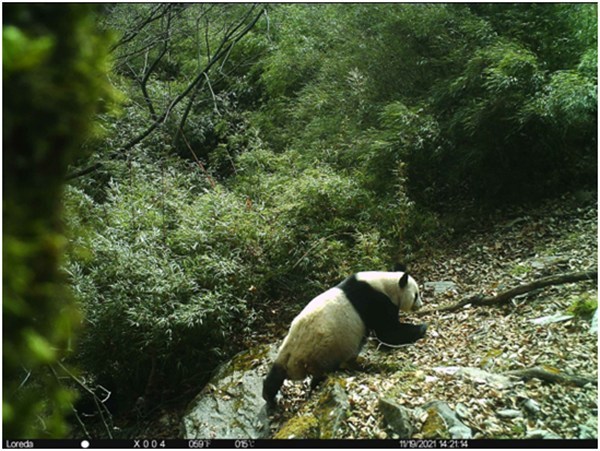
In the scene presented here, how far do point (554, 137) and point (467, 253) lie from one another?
3.09 feet

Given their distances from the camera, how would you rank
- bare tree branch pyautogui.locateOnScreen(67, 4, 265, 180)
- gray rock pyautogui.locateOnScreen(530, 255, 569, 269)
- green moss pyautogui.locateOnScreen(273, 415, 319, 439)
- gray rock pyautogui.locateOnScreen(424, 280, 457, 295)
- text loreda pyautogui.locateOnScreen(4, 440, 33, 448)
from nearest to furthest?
text loreda pyautogui.locateOnScreen(4, 440, 33, 448)
green moss pyautogui.locateOnScreen(273, 415, 319, 439)
gray rock pyautogui.locateOnScreen(530, 255, 569, 269)
gray rock pyautogui.locateOnScreen(424, 280, 457, 295)
bare tree branch pyautogui.locateOnScreen(67, 4, 265, 180)

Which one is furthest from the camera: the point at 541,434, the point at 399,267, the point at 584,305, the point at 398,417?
the point at 399,267

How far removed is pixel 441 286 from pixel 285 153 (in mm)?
1391

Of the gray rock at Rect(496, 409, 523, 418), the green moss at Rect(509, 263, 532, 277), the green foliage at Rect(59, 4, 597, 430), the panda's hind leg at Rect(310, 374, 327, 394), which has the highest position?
the green foliage at Rect(59, 4, 597, 430)

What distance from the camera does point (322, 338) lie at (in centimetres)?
242

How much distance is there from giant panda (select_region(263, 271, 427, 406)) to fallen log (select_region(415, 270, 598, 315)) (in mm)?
243

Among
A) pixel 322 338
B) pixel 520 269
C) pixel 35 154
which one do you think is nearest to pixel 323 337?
pixel 322 338

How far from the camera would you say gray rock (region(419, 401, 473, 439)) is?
1675mm

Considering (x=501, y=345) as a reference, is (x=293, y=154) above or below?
above

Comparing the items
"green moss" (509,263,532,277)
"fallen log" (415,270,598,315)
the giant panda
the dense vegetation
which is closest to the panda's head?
the giant panda

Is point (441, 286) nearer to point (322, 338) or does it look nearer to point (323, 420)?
point (322, 338)

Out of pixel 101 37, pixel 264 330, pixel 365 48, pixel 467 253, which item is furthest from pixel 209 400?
pixel 365 48

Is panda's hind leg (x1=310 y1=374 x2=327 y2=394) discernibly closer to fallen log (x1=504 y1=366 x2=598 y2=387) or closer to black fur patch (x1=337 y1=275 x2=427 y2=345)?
black fur patch (x1=337 y1=275 x2=427 y2=345)

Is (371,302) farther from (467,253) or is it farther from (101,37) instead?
(101,37)
